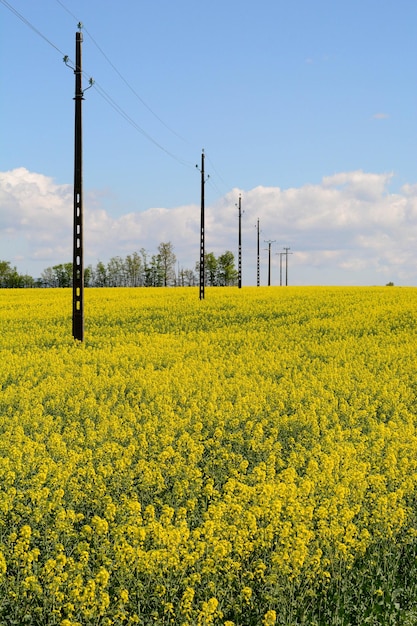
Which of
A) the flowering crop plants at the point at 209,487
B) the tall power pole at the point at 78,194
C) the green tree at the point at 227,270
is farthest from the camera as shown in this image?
the green tree at the point at 227,270

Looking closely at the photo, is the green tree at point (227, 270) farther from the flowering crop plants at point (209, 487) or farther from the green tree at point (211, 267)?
the flowering crop plants at point (209, 487)

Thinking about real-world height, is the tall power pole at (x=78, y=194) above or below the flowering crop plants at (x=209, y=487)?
above

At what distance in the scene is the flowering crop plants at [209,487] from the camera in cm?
688

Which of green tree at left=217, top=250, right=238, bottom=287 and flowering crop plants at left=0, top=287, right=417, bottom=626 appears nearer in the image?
flowering crop plants at left=0, top=287, right=417, bottom=626

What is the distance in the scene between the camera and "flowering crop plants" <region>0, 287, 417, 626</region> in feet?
22.6

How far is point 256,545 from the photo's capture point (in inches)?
298

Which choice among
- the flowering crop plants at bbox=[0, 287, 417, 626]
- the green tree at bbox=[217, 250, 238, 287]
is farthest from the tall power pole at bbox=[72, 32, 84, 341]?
the green tree at bbox=[217, 250, 238, 287]

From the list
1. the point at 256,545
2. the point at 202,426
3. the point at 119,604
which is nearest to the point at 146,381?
the point at 202,426

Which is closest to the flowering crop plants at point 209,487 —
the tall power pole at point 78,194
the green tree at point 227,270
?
the tall power pole at point 78,194

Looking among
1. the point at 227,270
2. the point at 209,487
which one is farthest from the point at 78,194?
the point at 227,270

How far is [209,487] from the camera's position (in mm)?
8867

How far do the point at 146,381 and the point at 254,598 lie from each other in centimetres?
1003

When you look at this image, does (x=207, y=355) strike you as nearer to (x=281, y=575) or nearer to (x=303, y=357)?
(x=303, y=357)

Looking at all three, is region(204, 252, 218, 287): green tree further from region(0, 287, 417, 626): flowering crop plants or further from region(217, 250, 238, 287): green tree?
region(0, 287, 417, 626): flowering crop plants
